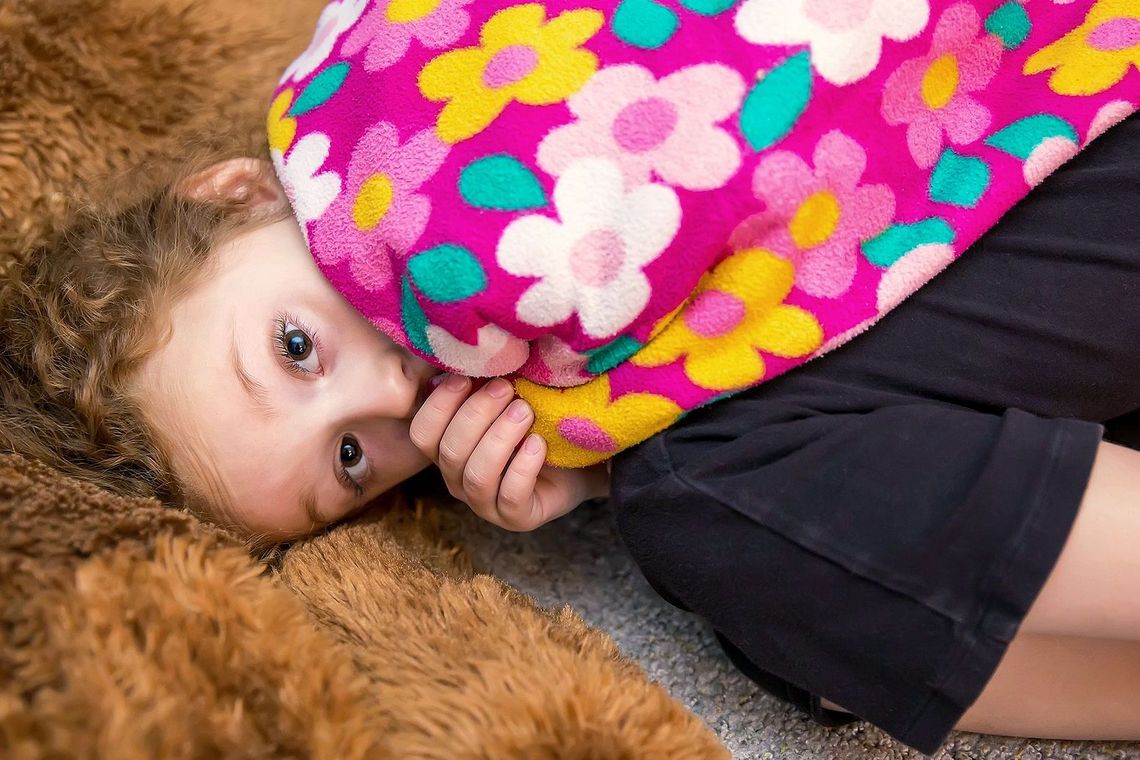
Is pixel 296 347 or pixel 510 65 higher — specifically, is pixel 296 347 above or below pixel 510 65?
below

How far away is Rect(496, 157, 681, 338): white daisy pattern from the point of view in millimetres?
682

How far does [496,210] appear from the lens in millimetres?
694

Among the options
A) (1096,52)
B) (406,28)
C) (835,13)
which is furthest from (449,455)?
(1096,52)

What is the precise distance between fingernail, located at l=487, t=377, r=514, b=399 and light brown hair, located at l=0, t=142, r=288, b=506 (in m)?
0.25

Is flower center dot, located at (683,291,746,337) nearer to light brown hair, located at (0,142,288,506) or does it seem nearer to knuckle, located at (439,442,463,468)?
knuckle, located at (439,442,463,468)

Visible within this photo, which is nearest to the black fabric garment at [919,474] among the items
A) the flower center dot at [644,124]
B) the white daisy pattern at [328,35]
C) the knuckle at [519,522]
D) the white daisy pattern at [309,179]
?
the knuckle at [519,522]

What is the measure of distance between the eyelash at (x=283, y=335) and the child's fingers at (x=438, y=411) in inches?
4.3

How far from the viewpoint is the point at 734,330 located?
28.9 inches

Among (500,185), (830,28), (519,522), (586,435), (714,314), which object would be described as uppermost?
(830,28)

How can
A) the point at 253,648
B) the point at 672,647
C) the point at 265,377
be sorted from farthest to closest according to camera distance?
the point at 672,647 < the point at 265,377 < the point at 253,648

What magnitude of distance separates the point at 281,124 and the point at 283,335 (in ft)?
0.63

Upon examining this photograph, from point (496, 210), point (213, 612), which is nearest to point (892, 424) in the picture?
point (496, 210)

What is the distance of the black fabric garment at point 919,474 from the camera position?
1.99ft

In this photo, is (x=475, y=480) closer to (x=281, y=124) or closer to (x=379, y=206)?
(x=379, y=206)
